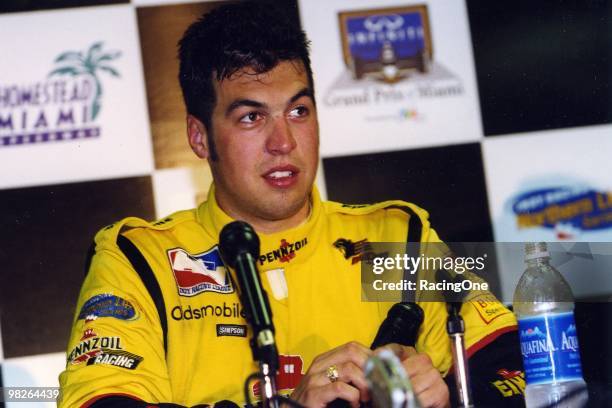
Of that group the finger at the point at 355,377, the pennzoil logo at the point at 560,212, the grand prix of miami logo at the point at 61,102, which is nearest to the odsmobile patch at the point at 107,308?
the finger at the point at 355,377

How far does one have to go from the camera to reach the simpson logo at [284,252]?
1980mm

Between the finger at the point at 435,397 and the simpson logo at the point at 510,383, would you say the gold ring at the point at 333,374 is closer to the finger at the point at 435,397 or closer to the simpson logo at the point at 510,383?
the finger at the point at 435,397

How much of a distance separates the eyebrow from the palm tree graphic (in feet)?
1.51

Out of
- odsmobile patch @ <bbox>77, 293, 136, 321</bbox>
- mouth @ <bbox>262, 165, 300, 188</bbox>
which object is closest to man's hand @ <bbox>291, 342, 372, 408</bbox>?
odsmobile patch @ <bbox>77, 293, 136, 321</bbox>

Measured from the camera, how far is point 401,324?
1.57 meters

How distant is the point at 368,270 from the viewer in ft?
6.59

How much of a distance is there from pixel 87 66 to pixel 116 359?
2.98 feet

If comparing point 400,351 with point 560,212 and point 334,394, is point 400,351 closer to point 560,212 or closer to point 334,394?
point 334,394

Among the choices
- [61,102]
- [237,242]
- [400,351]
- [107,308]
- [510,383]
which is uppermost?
[61,102]

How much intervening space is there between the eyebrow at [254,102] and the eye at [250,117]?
0.07ft

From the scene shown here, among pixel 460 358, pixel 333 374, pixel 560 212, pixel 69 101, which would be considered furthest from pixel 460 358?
pixel 69 101

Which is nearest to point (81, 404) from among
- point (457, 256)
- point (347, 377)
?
point (347, 377)

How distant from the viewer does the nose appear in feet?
6.34

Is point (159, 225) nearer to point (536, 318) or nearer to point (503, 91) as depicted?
point (536, 318)
